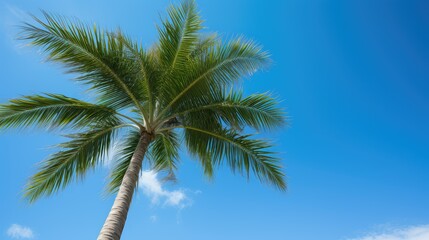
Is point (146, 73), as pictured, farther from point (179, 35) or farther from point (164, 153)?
point (164, 153)

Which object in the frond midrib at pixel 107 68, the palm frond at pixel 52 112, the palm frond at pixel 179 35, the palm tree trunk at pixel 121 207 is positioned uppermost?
the palm frond at pixel 179 35

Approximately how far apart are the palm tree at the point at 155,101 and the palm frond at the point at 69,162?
2cm

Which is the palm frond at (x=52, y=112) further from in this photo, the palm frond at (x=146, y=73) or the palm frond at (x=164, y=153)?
the palm frond at (x=164, y=153)

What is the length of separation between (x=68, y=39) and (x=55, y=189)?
3493mm

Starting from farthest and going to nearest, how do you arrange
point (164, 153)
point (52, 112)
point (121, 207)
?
point (164, 153), point (52, 112), point (121, 207)

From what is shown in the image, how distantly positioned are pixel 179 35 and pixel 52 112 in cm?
344

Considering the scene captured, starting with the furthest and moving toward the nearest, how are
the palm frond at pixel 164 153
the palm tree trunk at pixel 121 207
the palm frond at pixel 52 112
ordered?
the palm frond at pixel 164 153 → the palm frond at pixel 52 112 → the palm tree trunk at pixel 121 207

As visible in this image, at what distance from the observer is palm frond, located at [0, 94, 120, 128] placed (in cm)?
756

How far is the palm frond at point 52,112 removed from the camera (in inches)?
298

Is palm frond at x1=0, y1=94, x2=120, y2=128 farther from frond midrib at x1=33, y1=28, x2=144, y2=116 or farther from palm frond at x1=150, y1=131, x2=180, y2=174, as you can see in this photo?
palm frond at x1=150, y1=131, x2=180, y2=174

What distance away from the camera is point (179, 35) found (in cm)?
862

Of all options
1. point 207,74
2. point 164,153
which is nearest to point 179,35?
point 207,74

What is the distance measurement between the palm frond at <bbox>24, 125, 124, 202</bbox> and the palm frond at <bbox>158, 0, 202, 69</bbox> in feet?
7.21

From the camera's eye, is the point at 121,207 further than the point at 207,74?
No
